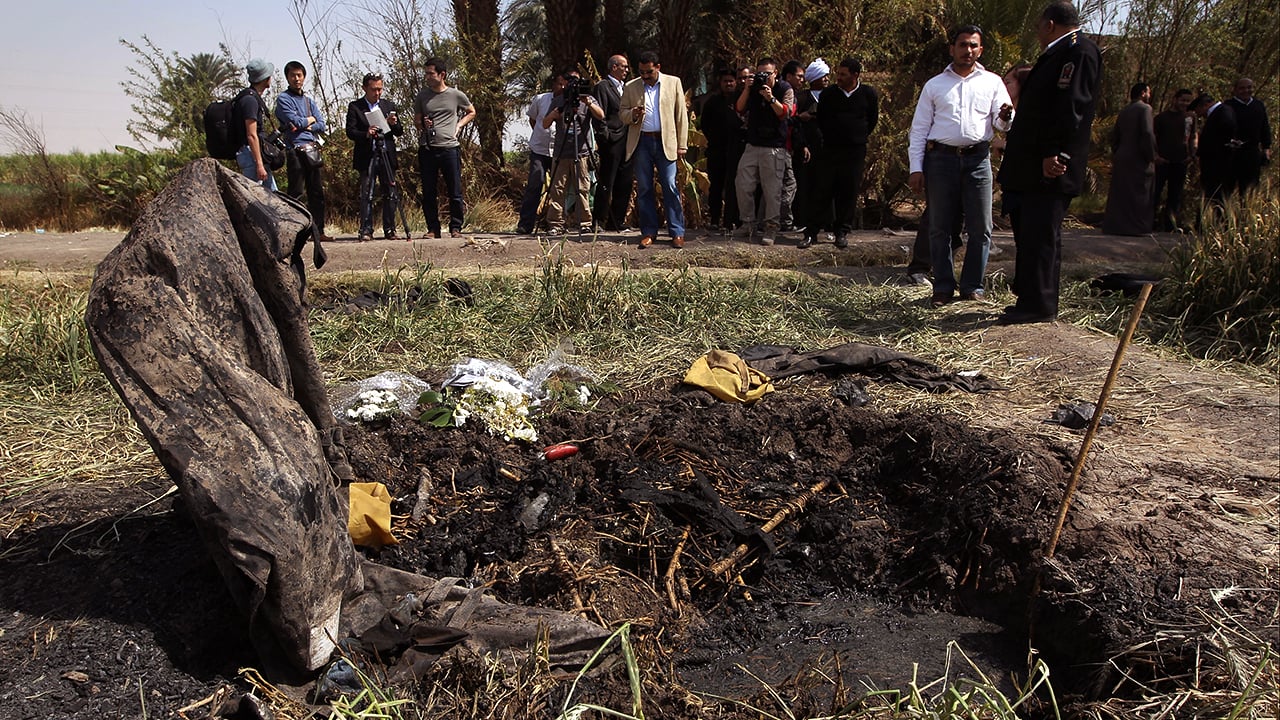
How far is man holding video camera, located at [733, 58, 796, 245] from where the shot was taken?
8.34 m

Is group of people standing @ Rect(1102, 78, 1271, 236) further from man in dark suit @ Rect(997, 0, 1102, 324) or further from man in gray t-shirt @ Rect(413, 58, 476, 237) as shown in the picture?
man in gray t-shirt @ Rect(413, 58, 476, 237)

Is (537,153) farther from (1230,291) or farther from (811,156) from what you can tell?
(1230,291)

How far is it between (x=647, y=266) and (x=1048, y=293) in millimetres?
3321

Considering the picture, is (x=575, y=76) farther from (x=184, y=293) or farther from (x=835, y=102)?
(x=184, y=293)

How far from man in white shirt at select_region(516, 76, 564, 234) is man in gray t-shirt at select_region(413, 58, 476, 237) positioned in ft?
2.32

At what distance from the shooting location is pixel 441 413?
12.8ft

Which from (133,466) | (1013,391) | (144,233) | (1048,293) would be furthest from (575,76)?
(144,233)

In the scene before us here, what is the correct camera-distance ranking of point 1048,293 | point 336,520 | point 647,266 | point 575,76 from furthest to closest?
point 575,76 → point 647,266 → point 1048,293 → point 336,520

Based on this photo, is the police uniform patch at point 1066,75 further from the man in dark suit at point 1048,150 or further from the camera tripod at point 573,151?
the camera tripod at point 573,151

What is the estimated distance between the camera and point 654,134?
831 centimetres

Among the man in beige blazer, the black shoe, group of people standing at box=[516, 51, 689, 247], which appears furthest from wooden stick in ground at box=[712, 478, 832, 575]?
the man in beige blazer

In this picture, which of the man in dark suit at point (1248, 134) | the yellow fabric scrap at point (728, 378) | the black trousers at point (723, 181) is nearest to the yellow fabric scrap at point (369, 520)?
the yellow fabric scrap at point (728, 378)

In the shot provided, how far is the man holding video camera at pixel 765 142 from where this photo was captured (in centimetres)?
834

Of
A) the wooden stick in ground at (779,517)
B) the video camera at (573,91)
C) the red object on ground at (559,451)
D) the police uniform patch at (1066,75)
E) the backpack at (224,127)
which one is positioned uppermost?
the video camera at (573,91)
